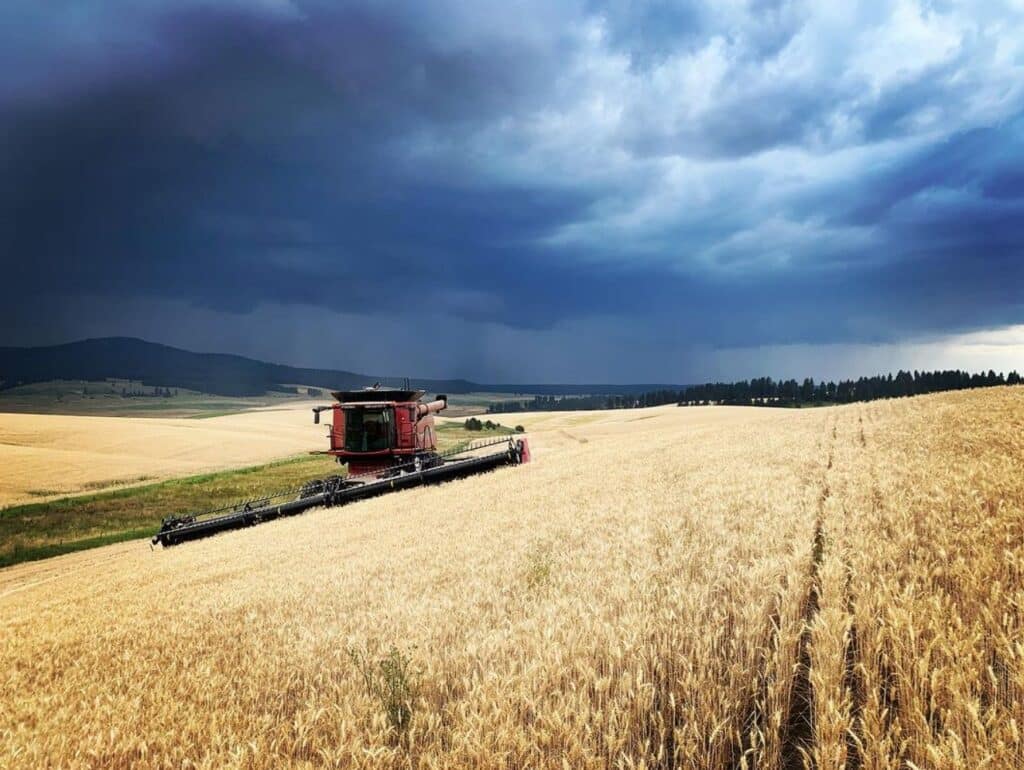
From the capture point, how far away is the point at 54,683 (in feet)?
15.3

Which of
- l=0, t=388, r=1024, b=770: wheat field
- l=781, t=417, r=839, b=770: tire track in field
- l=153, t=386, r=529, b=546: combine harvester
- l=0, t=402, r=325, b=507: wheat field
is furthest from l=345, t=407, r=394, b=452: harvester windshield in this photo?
l=0, t=402, r=325, b=507: wheat field

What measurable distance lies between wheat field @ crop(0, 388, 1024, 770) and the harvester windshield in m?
14.3

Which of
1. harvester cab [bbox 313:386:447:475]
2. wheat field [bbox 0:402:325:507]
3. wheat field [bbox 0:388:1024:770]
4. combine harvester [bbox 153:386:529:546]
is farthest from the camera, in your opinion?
wheat field [bbox 0:402:325:507]

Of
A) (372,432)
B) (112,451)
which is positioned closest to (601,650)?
(372,432)

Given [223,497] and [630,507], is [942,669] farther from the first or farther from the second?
[223,497]

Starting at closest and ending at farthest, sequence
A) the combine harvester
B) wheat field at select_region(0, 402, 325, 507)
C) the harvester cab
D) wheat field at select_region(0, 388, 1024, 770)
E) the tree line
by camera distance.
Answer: wheat field at select_region(0, 388, 1024, 770) → the combine harvester → the harvester cab → wheat field at select_region(0, 402, 325, 507) → the tree line

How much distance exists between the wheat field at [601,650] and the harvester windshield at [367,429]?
1426cm

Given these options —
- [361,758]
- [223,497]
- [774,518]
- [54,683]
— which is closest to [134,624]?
[54,683]

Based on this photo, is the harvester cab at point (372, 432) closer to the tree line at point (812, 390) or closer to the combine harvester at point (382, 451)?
the combine harvester at point (382, 451)

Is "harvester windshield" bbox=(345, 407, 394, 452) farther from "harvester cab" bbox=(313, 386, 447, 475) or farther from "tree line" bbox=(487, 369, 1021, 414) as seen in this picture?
"tree line" bbox=(487, 369, 1021, 414)

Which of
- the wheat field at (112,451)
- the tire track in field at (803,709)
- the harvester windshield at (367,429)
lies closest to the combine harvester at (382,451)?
the harvester windshield at (367,429)

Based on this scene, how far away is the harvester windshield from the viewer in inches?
894

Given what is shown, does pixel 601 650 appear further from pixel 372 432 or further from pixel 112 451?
pixel 112 451

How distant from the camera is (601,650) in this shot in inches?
141
